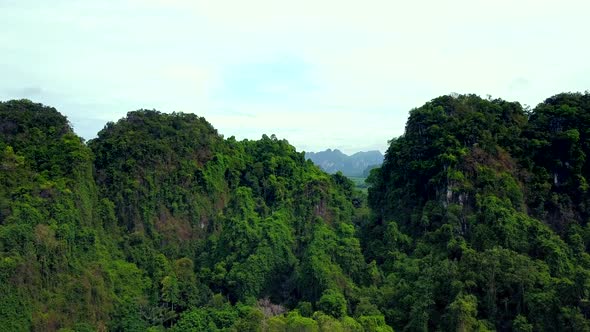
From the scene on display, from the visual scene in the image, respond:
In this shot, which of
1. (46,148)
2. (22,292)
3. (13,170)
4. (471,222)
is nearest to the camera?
(22,292)

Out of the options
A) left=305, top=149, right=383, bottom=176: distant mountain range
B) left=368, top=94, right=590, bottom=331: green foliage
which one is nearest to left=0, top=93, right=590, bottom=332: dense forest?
left=368, top=94, right=590, bottom=331: green foliage

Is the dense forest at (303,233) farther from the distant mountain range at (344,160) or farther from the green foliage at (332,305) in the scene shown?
the distant mountain range at (344,160)

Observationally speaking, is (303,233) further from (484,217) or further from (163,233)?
(484,217)

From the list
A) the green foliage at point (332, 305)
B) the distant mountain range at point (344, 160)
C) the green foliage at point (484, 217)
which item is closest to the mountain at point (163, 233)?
the green foliage at point (332, 305)

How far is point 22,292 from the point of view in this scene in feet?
67.6

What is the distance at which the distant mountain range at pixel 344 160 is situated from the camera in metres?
152

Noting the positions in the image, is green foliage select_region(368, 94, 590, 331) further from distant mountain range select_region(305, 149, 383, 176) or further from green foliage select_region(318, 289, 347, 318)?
distant mountain range select_region(305, 149, 383, 176)

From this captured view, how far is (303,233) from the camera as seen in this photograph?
28.8m

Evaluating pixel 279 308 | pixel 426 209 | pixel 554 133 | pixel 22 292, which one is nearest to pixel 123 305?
pixel 22 292

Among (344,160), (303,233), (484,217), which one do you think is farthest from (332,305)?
(344,160)

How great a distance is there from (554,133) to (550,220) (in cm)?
411

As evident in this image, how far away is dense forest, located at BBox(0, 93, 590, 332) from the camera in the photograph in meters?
19.5

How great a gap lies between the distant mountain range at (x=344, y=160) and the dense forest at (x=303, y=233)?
4640 inches

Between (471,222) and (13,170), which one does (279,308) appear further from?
(13,170)
